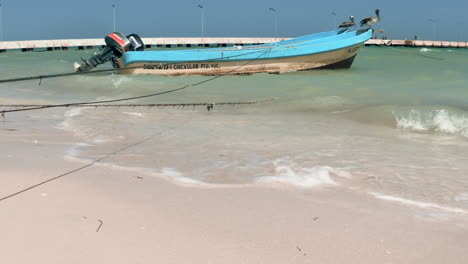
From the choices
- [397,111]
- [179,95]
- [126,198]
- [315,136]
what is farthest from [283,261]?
[179,95]

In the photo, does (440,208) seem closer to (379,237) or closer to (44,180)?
(379,237)

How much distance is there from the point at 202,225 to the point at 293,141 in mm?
3513

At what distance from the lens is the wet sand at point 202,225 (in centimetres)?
279

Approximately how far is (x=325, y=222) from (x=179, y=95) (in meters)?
10.4

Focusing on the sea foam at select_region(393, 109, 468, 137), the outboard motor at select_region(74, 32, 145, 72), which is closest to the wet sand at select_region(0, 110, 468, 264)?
the sea foam at select_region(393, 109, 468, 137)

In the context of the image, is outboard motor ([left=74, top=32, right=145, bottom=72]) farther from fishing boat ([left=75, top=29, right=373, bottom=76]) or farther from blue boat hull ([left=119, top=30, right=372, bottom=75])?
blue boat hull ([left=119, top=30, right=372, bottom=75])

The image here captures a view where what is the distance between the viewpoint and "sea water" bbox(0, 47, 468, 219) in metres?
4.52

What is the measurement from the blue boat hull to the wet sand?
1273cm

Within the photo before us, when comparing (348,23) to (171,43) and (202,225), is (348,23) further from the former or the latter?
(171,43)

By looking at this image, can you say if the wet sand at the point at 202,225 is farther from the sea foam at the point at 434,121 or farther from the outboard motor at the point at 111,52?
the outboard motor at the point at 111,52

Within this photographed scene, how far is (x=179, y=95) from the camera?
13.4 meters

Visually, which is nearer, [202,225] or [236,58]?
[202,225]

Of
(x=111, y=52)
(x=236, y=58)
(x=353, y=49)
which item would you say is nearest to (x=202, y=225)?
(x=111, y=52)

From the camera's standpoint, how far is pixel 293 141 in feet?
21.6
